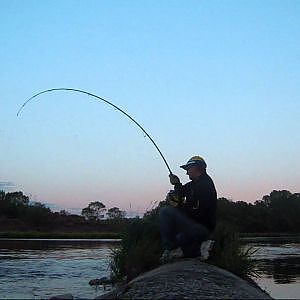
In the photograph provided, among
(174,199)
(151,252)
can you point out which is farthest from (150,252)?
(174,199)

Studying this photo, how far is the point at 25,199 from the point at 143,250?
96084mm

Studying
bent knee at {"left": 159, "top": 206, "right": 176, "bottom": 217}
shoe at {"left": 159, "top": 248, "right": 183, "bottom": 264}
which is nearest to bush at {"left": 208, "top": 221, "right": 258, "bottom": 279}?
shoe at {"left": 159, "top": 248, "right": 183, "bottom": 264}

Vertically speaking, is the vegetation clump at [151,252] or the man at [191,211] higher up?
the man at [191,211]

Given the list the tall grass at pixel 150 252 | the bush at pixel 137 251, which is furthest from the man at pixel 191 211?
the bush at pixel 137 251

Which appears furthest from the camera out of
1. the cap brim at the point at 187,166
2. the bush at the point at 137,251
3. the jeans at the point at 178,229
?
the bush at the point at 137,251

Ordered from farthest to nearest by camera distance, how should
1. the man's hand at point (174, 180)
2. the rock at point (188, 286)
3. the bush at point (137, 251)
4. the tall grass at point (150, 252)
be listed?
the bush at point (137, 251) < the tall grass at point (150, 252) < the man's hand at point (174, 180) < the rock at point (188, 286)

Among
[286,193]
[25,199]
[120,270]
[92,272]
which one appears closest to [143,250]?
[120,270]

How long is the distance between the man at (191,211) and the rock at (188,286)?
49 centimetres

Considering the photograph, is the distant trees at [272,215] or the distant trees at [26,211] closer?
the distant trees at [272,215]

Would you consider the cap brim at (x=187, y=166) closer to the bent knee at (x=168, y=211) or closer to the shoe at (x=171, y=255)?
the bent knee at (x=168, y=211)

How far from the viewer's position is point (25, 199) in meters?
104

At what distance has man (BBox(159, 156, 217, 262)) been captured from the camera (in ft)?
30.2

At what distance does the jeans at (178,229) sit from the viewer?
9.19m

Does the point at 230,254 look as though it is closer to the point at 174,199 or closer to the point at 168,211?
the point at 174,199
